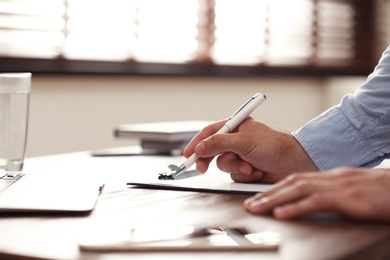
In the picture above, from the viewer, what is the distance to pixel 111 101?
9.49 feet

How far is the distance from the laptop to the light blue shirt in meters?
0.36

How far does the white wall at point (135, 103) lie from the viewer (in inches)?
106

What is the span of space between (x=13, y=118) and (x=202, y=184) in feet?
1.29

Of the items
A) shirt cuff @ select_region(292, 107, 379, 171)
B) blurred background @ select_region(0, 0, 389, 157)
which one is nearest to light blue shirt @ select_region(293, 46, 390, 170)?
shirt cuff @ select_region(292, 107, 379, 171)

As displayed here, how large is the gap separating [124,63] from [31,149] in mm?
582

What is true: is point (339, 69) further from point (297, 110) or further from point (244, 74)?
point (244, 74)

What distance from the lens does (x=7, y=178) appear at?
39.9 inches

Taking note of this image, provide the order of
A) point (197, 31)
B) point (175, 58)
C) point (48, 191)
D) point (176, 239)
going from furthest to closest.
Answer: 1. point (197, 31)
2. point (175, 58)
3. point (48, 191)
4. point (176, 239)

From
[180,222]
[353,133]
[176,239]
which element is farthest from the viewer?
[353,133]

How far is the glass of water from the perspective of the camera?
3.92 feet

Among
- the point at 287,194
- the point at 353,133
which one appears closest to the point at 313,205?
the point at 287,194

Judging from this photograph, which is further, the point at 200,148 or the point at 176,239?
the point at 200,148

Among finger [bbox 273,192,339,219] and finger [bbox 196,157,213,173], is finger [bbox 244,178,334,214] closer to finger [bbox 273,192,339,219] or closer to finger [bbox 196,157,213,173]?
finger [bbox 273,192,339,219]

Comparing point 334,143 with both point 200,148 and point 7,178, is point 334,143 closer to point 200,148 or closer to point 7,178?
point 200,148
